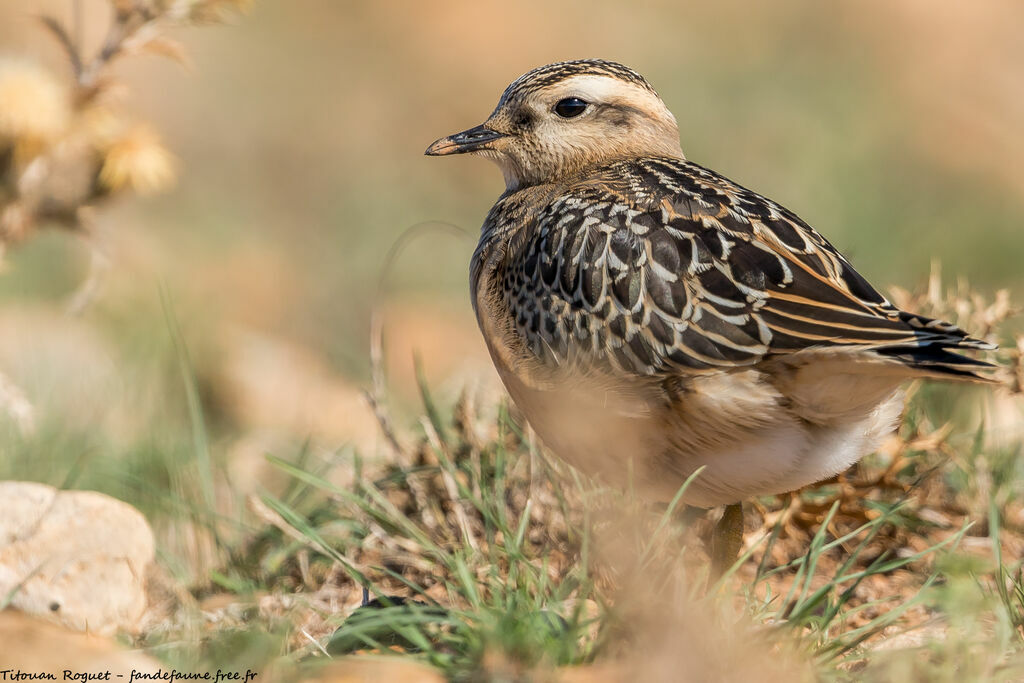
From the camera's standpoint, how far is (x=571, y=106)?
571 cm

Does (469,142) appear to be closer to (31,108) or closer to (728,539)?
(31,108)

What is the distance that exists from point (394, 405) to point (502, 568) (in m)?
2.94

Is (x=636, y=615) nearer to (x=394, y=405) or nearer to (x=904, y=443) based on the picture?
(x=904, y=443)

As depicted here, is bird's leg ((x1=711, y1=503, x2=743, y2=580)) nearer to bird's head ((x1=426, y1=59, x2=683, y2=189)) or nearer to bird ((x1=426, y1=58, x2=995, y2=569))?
bird ((x1=426, y1=58, x2=995, y2=569))

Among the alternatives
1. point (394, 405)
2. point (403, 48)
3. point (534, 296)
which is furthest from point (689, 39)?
point (534, 296)

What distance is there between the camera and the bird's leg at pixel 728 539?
499 centimetres

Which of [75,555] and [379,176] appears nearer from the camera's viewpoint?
[75,555]

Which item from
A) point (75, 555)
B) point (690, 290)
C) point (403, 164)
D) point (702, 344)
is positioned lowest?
point (403, 164)

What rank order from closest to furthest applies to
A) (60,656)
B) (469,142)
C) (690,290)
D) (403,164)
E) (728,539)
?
(60,656)
(690,290)
(728,539)
(469,142)
(403,164)

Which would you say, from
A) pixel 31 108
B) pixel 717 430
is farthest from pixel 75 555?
pixel 717 430

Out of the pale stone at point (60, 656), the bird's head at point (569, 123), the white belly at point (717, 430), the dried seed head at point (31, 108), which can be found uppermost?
the bird's head at point (569, 123)

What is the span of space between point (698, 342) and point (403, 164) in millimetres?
11431

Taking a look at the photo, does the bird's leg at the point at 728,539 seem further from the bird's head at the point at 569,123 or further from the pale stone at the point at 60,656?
the pale stone at the point at 60,656

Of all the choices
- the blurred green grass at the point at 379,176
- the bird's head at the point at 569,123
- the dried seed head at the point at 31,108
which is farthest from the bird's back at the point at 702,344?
the dried seed head at the point at 31,108
